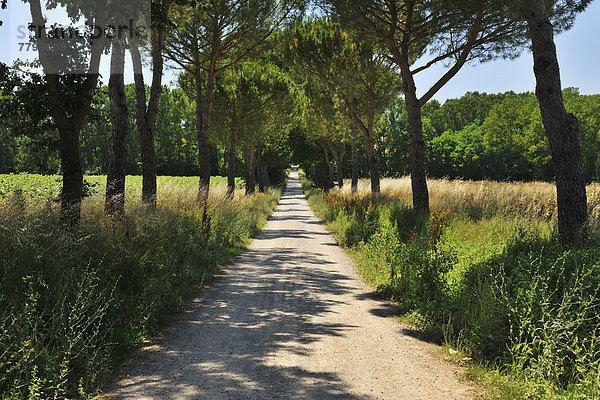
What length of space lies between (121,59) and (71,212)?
4188 mm

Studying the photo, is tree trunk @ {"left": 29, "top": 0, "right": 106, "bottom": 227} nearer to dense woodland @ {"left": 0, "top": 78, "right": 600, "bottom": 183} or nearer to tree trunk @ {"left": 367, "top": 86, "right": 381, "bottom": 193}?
tree trunk @ {"left": 367, "top": 86, "right": 381, "bottom": 193}

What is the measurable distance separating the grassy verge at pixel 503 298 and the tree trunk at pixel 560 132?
0.50 meters

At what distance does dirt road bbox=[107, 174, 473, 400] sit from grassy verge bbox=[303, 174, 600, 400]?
43 centimetres

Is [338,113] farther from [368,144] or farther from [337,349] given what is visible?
[337,349]

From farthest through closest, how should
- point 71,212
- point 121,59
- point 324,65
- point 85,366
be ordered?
point 324,65 < point 121,59 < point 71,212 < point 85,366

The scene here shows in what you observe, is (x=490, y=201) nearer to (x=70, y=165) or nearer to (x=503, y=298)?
(x=503, y=298)

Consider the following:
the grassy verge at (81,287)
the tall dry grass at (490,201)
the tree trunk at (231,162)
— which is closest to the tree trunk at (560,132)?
the tall dry grass at (490,201)

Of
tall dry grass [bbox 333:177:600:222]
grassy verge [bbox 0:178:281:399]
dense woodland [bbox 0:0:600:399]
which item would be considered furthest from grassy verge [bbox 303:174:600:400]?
grassy verge [bbox 0:178:281:399]

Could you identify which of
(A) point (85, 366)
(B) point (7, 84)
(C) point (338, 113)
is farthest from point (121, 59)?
(C) point (338, 113)

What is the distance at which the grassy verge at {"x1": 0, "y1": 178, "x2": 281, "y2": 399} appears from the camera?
343cm

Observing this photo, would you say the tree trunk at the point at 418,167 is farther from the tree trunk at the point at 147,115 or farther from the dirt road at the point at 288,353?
the tree trunk at the point at 147,115

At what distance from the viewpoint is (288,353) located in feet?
15.0

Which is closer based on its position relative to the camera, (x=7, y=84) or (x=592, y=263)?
(x=592, y=263)

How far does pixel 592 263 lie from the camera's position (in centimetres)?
459
